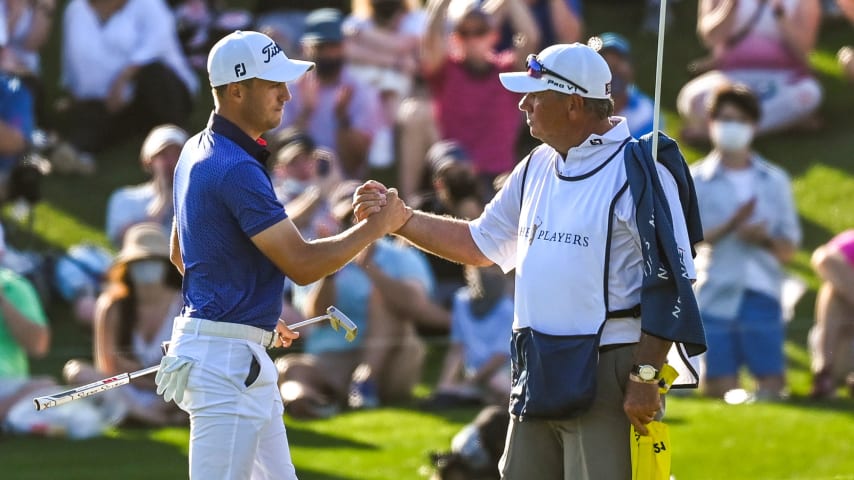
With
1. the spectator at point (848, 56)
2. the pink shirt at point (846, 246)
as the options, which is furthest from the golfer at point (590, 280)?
the spectator at point (848, 56)

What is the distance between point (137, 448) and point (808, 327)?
4.98m

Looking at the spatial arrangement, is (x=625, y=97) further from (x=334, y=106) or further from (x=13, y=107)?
(x=13, y=107)

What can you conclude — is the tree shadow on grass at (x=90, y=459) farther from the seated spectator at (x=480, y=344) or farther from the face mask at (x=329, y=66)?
the face mask at (x=329, y=66)

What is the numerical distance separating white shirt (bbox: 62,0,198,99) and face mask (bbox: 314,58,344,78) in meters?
1.34

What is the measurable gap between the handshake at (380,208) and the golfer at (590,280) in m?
0.59

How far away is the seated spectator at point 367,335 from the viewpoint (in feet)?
36.5

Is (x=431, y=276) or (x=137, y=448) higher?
(x=431, y=276)

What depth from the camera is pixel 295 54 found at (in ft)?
48.6

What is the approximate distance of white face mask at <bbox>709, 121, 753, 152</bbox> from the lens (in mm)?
11711

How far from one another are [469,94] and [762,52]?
262 centimetres

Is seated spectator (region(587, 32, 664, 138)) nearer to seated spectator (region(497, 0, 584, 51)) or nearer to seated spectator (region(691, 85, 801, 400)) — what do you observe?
seated spectator (region(691, 85, 801, 400))

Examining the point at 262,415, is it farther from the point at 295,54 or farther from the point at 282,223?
the point at 295,54

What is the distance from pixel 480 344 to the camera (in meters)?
11.0

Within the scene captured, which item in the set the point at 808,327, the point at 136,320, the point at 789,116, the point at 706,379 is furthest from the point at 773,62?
the point at 136,320
